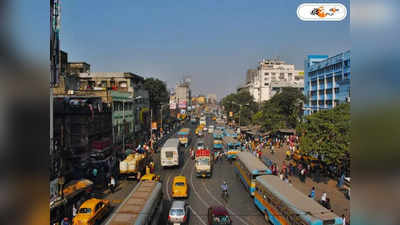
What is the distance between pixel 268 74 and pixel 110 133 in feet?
195

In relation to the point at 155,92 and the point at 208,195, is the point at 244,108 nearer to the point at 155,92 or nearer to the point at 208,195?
the point at 155,92

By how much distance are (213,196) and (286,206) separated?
200 inches

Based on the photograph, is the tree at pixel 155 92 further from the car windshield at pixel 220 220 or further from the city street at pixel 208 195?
the car windshield at pixel 220 220

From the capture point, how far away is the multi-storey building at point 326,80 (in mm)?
24922

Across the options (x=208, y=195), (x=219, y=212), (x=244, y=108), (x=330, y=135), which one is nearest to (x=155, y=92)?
(x=244, y=108)

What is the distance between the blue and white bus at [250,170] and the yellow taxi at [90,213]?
22.1 feet

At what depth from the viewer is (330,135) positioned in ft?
49.9

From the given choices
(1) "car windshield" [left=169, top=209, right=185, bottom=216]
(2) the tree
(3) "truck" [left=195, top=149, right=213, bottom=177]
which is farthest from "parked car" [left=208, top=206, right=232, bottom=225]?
(2) the tree

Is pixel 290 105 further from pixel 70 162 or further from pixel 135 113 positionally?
pixel 70 162

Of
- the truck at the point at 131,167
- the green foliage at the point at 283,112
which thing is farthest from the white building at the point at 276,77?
the truck at the point at 131,167

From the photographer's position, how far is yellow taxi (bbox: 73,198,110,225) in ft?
32.4

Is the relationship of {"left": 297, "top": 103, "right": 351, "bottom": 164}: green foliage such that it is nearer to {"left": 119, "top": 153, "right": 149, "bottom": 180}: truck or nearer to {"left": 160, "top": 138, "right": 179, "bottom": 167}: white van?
{"left": 160, "top": 138, "right": 179, "bottom": 167}: white van

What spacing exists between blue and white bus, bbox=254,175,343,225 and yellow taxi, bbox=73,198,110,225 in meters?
6.45
